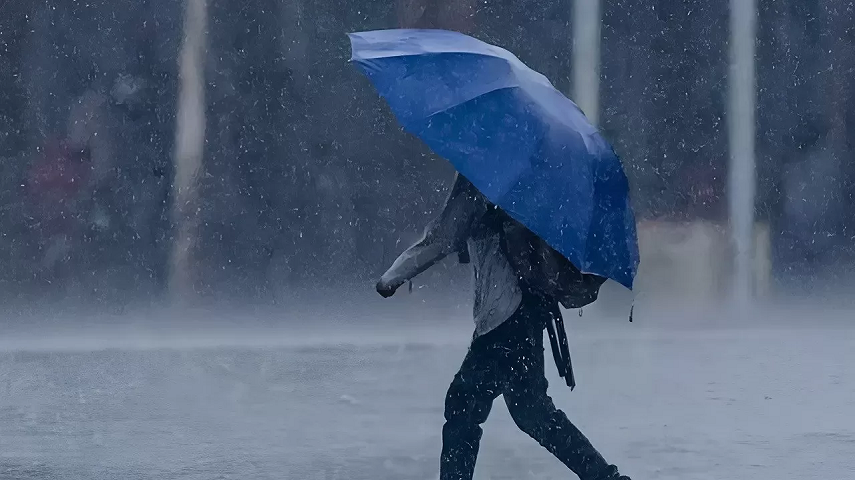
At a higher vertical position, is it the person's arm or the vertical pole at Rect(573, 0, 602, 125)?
the vertical pole at Rect(573, 0, 602, 125)

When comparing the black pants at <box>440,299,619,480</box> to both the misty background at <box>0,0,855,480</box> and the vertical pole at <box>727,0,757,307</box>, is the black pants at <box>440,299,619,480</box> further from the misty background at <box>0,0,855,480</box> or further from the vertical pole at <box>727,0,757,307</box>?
the vertical pole at <box>727,0,757,307</box>

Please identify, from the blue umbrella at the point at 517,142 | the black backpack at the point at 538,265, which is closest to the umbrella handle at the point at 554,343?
the black backpack at the point at 538,265

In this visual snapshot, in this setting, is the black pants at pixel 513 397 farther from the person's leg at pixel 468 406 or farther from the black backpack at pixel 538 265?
the black backpack at pixel 538 265

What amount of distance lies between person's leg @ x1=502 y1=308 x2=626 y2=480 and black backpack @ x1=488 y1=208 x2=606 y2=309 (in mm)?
176

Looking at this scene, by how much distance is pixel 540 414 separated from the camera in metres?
5.38

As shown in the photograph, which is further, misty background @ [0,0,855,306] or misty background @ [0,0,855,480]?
misty background @ [0,0,855,306]

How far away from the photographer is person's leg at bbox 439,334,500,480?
5.29 m

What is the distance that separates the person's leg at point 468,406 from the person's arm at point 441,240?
347mm

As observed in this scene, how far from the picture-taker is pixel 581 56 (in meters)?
13.6

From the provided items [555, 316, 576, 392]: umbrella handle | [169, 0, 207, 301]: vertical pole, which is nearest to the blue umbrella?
[555, 316, 576, 392]: umbrella handle

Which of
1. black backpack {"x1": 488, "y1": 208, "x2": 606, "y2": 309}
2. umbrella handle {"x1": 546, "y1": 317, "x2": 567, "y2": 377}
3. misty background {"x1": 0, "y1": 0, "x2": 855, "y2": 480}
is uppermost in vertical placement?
misty background {"x1": 0, "y1": 0, "x2": 855, "y2": 480}

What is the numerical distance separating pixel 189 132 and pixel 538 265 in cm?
853

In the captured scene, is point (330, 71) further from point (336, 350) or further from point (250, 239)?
point (336, 350)

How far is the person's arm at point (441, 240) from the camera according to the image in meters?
5.19
